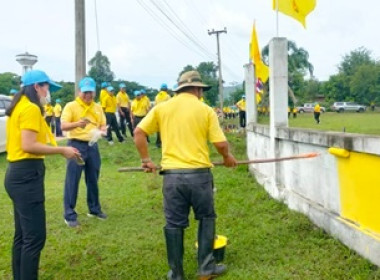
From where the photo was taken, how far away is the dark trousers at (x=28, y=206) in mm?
3623

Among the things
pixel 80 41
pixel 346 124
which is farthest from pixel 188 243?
pixel 346 124

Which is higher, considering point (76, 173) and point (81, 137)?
point (81, 137)

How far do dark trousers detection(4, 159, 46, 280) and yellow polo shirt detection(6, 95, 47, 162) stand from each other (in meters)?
0.07

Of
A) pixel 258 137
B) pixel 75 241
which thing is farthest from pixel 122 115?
pixel 75 241

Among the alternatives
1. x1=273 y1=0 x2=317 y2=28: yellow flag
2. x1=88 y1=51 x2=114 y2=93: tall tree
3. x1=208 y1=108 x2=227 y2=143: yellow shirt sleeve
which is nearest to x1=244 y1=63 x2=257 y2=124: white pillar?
x1=273 y1=0 x2=317 y2=28: yellow flag

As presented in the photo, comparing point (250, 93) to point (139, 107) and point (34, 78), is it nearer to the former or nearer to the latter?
point (139, 107)

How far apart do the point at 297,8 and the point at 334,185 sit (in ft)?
9.11

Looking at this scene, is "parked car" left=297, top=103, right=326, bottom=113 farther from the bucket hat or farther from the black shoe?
the black shoe

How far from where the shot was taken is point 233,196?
688 cm

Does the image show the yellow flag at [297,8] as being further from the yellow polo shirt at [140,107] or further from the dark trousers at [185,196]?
the yellow polo shirt at [140,107]

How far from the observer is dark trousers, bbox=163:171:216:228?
387cm

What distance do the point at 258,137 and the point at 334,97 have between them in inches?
2682

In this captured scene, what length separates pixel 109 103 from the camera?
1248cm

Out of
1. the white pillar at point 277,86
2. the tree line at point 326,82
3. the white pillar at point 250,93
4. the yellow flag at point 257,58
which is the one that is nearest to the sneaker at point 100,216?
the white pillar at point 277,86
